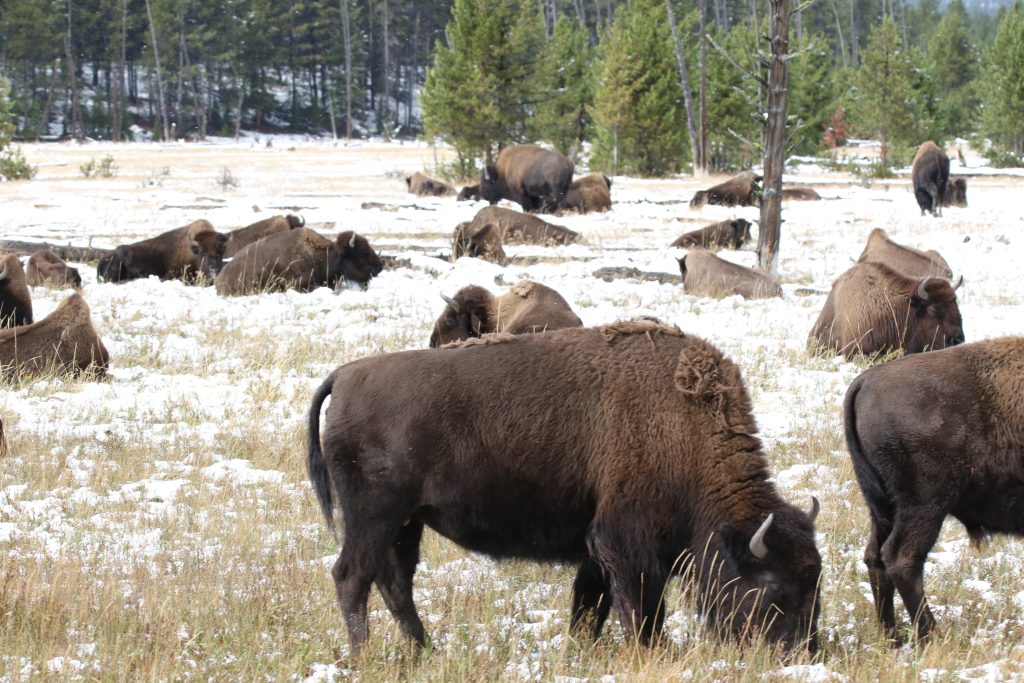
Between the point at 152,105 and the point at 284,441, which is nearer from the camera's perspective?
the point at 284,441

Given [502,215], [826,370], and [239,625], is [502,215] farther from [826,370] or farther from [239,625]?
[239,625]

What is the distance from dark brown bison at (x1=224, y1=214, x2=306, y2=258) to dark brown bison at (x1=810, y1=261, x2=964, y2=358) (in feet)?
32.3

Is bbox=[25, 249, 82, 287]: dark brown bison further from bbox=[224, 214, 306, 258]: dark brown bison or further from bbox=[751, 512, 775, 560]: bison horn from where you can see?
bbox=[751, 512, 775, 560]: bison horn

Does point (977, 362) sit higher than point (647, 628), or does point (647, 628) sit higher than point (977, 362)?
point (977, 362)

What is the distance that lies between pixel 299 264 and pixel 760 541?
12.9 meters

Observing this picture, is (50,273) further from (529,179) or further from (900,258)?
(529,179)

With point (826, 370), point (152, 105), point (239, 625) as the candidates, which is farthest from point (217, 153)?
point (239, 625)

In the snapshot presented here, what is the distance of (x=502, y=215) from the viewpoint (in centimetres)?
2122

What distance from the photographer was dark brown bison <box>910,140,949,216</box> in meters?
27.4

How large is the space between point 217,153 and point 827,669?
6092cm

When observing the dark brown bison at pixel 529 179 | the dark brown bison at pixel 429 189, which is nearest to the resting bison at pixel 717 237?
the dark brown bison at pixel 529 179

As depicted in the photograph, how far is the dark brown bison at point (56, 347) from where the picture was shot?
10648 millimetres

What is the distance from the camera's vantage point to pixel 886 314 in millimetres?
11320

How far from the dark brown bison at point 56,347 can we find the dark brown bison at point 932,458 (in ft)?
25.3
